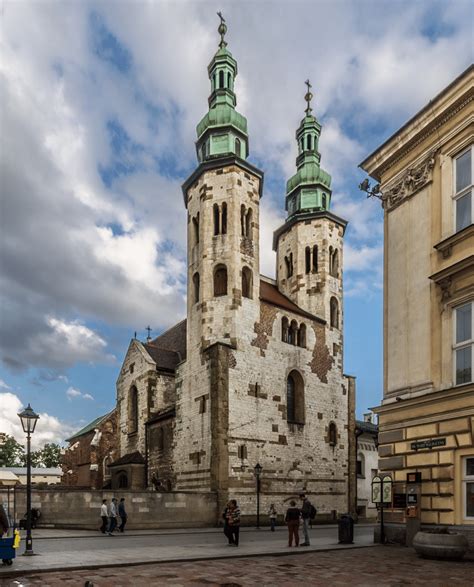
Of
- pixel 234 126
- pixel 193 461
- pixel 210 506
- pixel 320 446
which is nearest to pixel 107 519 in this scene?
pixel 210 506

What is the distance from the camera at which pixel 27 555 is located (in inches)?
605

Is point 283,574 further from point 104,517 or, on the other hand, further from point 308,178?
point 308,178

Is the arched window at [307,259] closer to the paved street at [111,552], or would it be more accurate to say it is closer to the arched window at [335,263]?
the arched window at [335,263]

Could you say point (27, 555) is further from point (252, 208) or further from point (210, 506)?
point (252, 208)

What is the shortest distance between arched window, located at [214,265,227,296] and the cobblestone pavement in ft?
76.2

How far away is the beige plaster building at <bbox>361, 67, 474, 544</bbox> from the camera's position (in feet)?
51.2

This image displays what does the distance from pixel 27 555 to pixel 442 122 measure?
53.5 feet

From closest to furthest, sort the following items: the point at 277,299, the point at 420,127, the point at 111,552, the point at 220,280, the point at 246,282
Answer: the point at 111,552 → the point at 420,127 → the point at 220,280 → the point at 246,282 → the point at 277,299

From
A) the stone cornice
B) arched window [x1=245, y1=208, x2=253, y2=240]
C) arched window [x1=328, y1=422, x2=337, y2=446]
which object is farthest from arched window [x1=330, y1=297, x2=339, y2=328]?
the stone cornice

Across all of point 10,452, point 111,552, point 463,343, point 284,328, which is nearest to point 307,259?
point 284,328

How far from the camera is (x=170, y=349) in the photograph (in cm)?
4894

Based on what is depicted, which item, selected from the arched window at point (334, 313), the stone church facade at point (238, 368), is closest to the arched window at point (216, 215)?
the stone church facade at point (238, 368)

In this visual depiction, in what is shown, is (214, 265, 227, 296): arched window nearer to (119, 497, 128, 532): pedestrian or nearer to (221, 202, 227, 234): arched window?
(221, 202, 227, 234): arched window

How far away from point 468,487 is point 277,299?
1085 inches
